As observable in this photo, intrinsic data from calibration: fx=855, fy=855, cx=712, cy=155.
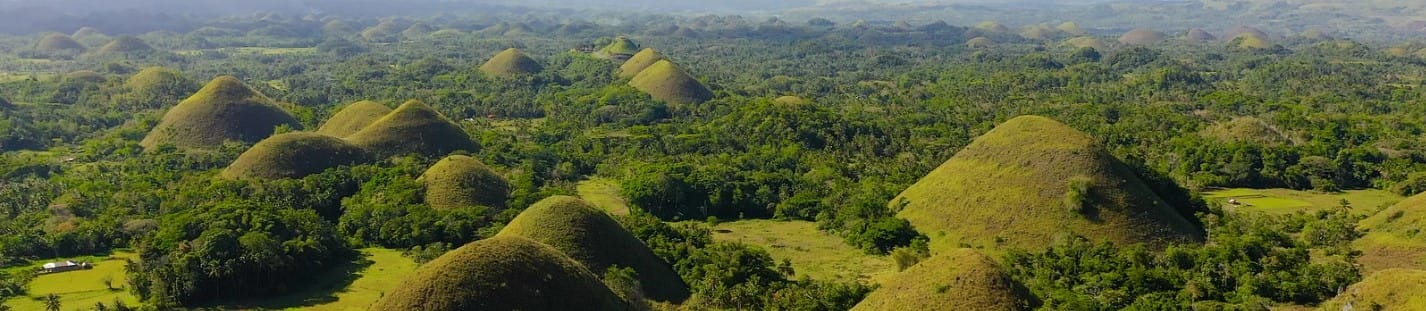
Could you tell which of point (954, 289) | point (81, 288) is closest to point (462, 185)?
point (81, 288)

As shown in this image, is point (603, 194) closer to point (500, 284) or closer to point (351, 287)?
point (351, 287)

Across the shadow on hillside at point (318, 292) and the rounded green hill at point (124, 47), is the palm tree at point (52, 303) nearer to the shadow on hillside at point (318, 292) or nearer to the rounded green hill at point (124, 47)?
the shadow on hillside at point (318, 292)

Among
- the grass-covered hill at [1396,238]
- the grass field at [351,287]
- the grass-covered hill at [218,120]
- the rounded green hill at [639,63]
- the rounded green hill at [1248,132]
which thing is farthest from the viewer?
the rounded green hill at [639,63]

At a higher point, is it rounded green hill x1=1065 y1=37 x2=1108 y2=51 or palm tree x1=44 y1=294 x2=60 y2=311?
palm tree x1=44 y1=294 x2=60 y2=311

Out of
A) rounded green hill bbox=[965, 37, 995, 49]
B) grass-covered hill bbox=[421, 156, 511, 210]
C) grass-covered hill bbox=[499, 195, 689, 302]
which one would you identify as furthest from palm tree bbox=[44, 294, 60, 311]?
rounded green hill bbox=[965, 37, 995, 49]

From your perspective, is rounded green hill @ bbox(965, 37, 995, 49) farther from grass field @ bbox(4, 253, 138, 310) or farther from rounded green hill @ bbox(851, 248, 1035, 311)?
grass field @ bbox(4, 253, 138, 310)

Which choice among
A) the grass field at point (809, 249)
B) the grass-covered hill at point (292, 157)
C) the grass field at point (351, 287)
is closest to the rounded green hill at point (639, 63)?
the grass-covered hill at point (292, 157)
